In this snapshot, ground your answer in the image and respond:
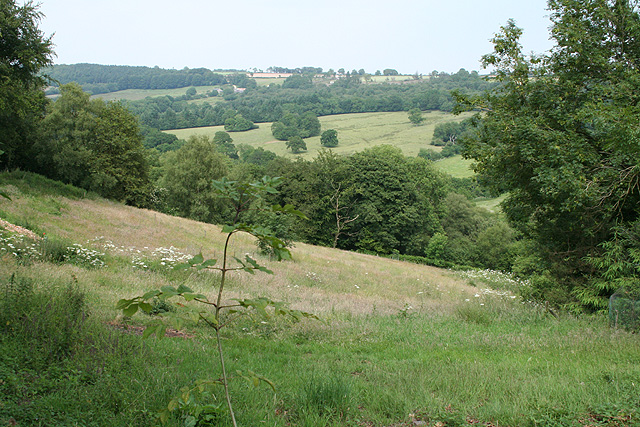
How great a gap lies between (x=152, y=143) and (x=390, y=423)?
9999 centimetres

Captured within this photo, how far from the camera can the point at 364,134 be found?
119250 mm

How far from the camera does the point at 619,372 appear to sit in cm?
509

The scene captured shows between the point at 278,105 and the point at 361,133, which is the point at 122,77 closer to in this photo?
the point at 278,105

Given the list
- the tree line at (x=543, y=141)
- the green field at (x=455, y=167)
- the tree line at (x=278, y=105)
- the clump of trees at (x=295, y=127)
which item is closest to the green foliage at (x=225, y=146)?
the clump of trees at (x=295, y=127)

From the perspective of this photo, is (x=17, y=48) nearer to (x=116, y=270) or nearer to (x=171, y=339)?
(x=116, y=270)

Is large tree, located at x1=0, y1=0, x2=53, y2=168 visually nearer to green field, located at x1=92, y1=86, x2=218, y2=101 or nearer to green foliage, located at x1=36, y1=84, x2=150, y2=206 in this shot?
green foliage, located at x1=36, y1=84, x2=150, y2=206

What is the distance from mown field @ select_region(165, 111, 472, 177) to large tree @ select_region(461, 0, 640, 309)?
7722 cm

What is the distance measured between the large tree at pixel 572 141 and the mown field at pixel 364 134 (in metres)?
77.2

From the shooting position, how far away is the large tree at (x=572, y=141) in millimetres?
11312

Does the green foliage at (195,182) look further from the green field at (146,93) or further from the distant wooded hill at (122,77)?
the green field at (146,93)

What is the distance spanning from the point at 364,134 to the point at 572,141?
10919cm

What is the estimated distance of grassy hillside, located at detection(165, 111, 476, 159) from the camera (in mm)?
105625

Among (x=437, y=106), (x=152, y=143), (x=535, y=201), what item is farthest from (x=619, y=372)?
(x=437, y=106)

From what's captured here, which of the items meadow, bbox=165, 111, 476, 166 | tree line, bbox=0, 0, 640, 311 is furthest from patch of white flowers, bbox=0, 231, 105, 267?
meadow, bbox=165, 111, 476, 166
